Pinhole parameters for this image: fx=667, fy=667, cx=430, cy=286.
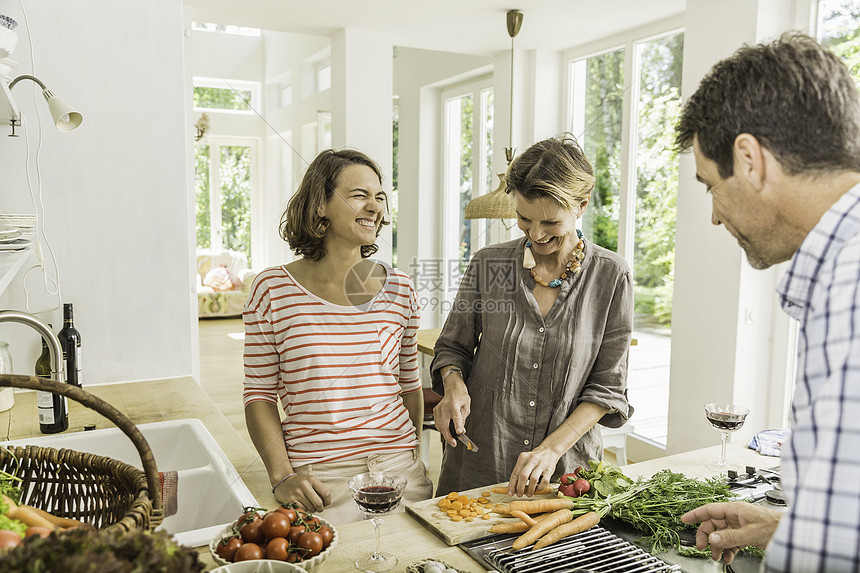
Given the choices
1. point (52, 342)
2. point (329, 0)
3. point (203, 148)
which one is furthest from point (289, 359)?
point (203, 148)

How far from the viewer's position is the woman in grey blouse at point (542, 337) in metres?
1.60

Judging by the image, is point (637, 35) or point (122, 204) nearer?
point (122, 204)

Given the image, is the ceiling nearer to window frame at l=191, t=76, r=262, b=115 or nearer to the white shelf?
the white shelf

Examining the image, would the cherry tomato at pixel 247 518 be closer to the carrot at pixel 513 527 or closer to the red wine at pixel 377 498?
the red wine at pixel 377 498

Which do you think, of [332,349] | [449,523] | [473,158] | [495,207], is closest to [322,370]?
[332,349]

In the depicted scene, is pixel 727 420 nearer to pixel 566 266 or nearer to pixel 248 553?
pixel 566 266

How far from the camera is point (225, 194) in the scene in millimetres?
10398

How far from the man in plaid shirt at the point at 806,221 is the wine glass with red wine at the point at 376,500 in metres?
0.60

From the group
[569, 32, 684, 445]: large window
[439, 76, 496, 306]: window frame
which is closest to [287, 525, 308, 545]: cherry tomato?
[569, 32, 684, 445]: large window

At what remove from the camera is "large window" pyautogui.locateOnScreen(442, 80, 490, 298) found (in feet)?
17.7

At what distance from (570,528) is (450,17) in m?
3.48

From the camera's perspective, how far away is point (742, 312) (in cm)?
314

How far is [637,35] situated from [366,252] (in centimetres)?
290

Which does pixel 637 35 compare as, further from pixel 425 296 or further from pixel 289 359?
pixel 289 359
